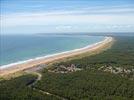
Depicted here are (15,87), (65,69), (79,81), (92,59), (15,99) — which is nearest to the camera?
(15,99)

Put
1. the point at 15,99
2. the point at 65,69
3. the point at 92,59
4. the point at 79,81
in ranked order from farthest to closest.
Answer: the point at 92,59, the point at 65,69, the point at 79,81, the point at 15,99

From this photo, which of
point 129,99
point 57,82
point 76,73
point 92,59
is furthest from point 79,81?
point 92,59

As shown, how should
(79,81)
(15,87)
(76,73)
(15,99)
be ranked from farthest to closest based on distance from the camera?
1. (76,73)
2. (79,81)
3. (15,87)
4. (15,99)

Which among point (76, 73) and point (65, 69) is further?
point (65, 69)

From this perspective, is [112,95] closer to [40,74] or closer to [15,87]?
[15,87]

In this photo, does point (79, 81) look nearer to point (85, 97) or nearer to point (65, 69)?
point (85, 97)

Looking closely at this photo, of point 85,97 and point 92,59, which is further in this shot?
point 92,59

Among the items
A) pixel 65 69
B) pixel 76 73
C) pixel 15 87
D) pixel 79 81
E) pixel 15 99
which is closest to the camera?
pixel 15 99

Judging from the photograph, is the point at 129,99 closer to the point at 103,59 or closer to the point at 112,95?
the point at 112,95

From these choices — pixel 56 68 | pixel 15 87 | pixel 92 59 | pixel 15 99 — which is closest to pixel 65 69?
pixel 56 68
